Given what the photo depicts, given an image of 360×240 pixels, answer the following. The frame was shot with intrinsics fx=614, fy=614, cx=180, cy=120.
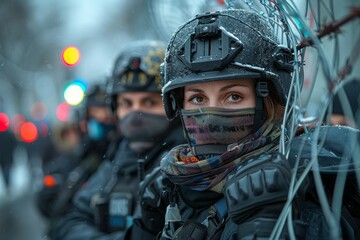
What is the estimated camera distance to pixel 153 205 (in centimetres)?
322

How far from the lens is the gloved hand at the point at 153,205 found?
3.21m

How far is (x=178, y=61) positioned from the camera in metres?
2.97

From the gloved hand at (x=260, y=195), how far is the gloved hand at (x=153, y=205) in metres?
1.08

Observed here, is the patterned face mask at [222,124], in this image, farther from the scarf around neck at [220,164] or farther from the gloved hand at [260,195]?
the gloved hand at [260,195]

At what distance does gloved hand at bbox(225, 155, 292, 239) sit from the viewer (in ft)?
6.76

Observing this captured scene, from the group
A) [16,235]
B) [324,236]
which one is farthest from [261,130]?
[16,235]

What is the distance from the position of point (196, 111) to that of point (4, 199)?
1201cm

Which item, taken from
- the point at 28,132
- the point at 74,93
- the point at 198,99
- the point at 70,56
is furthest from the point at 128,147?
the point at 28,132

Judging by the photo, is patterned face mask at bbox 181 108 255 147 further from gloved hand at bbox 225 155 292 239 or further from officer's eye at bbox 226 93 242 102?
gloved hand at bbox 225 155 292 239

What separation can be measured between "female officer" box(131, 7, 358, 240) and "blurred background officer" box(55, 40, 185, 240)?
1407 mm

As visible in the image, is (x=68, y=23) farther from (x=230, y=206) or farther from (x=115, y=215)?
(x=230, y=206)

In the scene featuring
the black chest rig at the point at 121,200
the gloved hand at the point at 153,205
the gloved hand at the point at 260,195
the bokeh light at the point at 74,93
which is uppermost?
the bokeh light at the point at 74,93

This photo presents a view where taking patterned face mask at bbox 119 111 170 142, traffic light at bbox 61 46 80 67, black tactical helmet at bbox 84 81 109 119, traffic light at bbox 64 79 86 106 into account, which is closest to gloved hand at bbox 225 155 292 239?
patterned face mask at bbox 119 111 170 142

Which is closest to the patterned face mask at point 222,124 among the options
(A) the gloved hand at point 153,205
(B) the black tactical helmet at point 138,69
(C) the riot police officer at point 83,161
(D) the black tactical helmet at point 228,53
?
(D) the black tactical helmet at point 228,53
